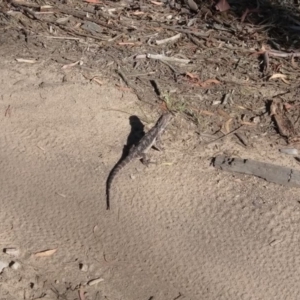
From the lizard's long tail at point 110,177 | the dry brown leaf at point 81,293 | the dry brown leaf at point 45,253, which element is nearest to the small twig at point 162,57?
the lizard's long tail at point 110,177

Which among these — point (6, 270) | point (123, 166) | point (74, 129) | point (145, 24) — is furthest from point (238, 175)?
point (145, 24)

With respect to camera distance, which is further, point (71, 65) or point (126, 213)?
point (71, 65)

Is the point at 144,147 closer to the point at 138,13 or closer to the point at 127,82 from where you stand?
the point at 127,82

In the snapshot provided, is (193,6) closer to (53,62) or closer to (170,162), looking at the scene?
(53,62)

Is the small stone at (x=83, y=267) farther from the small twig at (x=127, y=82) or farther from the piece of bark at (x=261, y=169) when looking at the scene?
the small twig at (x=127, y=82)

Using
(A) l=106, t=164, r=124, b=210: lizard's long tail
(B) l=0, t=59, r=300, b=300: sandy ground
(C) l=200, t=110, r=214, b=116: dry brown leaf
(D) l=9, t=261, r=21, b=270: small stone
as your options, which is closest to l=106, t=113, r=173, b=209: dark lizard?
(A) l=106, t=164, r=124, b=210: lizard's long tail

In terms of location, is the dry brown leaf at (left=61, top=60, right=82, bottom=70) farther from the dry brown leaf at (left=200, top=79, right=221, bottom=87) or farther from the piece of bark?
the piece of bark

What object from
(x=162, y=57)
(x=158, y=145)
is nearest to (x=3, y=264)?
(x=158, y=145)
